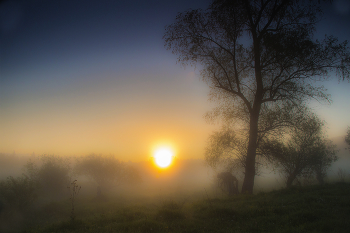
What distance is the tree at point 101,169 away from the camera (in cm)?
4772

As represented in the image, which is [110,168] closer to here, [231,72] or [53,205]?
[53,205]

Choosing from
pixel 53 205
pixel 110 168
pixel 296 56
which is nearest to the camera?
pixel 296 56

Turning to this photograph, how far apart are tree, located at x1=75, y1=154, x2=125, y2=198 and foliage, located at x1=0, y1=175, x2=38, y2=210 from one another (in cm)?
1895

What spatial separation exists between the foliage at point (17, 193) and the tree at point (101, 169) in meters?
18.9

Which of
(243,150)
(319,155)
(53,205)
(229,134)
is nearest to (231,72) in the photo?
(229,134)

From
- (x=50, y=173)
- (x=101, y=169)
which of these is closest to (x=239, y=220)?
(x=50, y=173)

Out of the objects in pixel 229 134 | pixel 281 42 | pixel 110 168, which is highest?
pixel 281 42

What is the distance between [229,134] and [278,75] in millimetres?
5735

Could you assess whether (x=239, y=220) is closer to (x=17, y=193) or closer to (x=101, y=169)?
(x=17, y=193)

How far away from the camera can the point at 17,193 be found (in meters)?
26.9

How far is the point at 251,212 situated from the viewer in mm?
6750

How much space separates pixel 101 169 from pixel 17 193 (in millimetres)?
22287

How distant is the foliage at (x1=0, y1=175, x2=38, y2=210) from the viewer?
2602 centimetres

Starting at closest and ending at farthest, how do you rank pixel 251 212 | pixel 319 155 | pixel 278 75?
pixel 251 212
pixel 278 75
pixel 319 155
